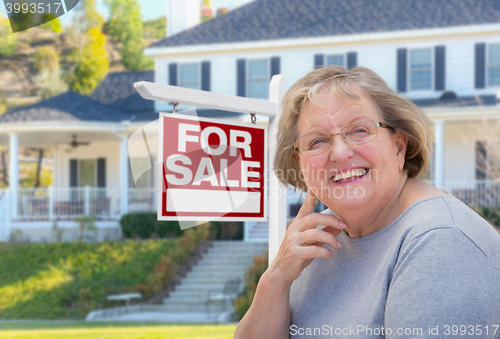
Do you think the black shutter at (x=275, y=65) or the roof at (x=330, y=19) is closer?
the roof at (x=330, y=19)

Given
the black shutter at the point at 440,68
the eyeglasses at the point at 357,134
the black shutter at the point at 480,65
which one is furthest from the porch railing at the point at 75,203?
the eyeglasses at the point at 357,134

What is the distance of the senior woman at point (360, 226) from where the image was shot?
1316 mm

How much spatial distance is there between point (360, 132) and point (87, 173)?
20510 mm

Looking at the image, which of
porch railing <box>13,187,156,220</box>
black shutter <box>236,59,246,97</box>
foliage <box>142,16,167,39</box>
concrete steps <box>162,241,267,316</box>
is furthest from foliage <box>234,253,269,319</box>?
foliage <box>142,16,167,39</box>

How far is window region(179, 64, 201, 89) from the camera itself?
18.0 m

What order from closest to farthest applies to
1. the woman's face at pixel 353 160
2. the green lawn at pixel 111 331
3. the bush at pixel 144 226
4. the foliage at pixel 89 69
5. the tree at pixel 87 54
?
the woman's face at pixel 353 160, the green lawn at pixel 111 331, the bush at pixel 144 226, the foliage at pixel 89 69, the tree at pixel 87 54

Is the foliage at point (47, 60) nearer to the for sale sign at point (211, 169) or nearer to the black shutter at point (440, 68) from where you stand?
the black shutter at point (440, 68)

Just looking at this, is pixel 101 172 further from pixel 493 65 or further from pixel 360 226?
pixel 360 226

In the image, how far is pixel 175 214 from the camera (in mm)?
2070

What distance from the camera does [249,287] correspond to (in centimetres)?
1136

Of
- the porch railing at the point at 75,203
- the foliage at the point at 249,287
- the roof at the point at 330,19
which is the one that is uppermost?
the roof at the point at 330,19

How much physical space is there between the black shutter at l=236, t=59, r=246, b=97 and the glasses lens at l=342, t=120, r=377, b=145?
1589 centimetres

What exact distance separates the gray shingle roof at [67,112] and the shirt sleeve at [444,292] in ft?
56.4

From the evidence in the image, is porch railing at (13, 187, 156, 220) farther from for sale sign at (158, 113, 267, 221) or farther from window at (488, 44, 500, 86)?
for sale sign at (158, 113, 267, 221)
